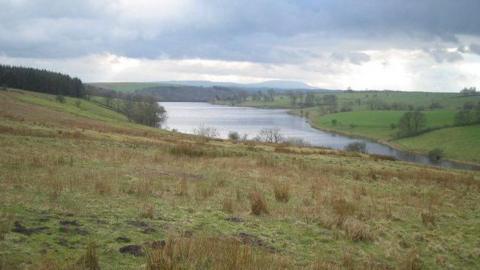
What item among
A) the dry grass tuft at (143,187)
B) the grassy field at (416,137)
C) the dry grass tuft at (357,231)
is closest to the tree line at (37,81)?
the grassy field at (416,137)

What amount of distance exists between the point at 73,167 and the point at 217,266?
11.2m

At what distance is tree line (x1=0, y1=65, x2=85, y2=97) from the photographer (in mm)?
121562

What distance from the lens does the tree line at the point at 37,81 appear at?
4786 inches

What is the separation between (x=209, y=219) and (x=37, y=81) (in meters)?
132

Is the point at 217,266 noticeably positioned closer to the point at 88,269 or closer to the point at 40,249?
the point at 88,269

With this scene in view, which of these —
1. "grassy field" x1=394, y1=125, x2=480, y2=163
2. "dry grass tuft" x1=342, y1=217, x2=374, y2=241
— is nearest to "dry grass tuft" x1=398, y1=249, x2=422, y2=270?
"dry grass tuft" x1=342, y1=217, x2=374, y2=241

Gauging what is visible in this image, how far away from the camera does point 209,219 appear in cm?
1057

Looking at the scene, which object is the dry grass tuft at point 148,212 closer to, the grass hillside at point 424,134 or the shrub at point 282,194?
the shrub at point 282,194

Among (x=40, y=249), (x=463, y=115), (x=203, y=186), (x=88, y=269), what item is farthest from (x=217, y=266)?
(x=463, y=115)

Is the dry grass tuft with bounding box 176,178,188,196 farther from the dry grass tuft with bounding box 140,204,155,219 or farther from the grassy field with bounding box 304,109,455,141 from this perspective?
the grassy field with bounding box 304,109,455,141

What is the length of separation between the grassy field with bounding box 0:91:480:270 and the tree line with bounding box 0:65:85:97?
379ft

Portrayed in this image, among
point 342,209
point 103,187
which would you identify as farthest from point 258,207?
point 103,187

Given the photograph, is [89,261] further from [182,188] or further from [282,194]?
[282,194]

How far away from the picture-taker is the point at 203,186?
14.8m
